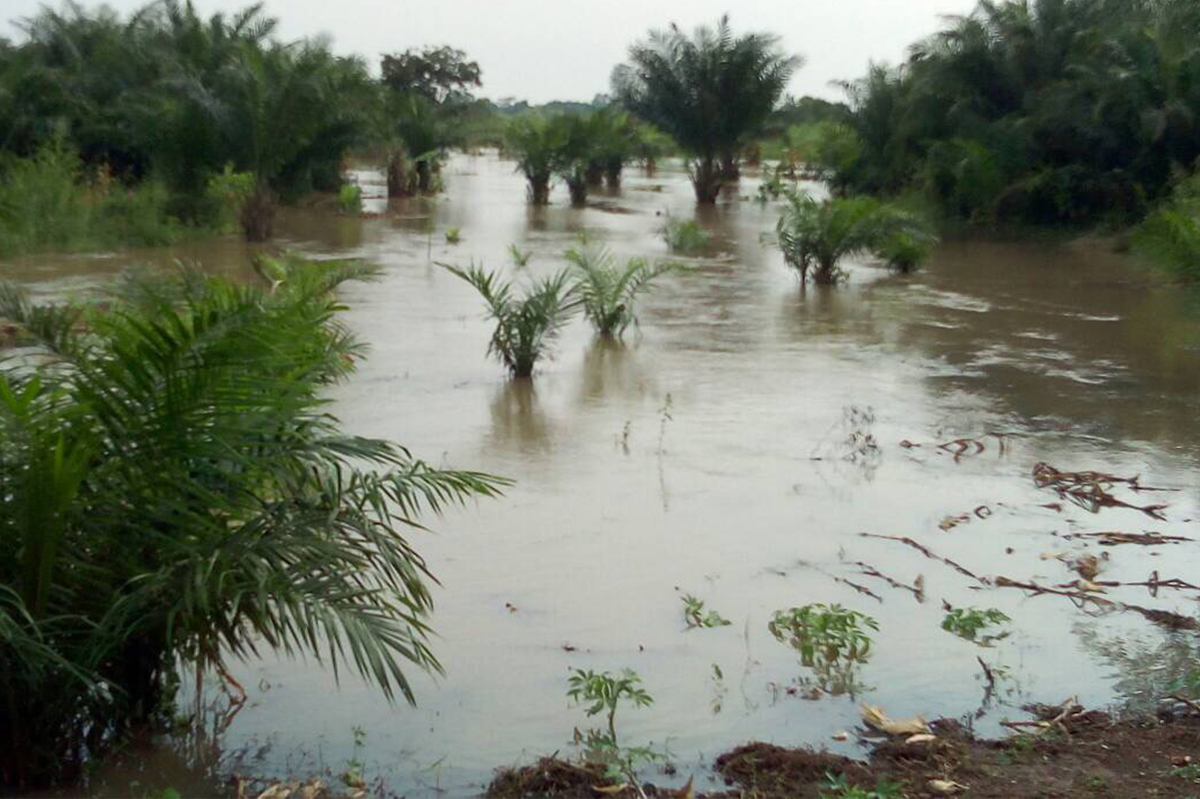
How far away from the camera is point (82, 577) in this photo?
385 cm

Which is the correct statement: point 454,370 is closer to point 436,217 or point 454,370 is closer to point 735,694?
point 735,694

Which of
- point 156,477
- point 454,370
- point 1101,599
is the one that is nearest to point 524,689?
point 156,477

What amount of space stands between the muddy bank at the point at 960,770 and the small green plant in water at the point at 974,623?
2.88 ft

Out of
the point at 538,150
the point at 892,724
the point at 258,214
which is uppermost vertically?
the point at 538,150

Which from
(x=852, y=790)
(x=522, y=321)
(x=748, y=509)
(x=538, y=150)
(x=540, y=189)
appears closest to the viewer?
(x=852, y=790)

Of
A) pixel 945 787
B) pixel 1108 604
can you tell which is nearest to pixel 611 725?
pixel 945 787

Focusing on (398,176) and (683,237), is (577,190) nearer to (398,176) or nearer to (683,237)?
(398,176)

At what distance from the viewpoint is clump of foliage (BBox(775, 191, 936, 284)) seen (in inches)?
610

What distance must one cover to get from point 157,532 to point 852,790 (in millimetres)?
1943

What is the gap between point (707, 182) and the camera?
3102 cm

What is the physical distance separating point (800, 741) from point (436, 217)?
21587mm

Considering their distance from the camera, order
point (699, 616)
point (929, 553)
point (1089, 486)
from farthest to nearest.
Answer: point (1089, 486) → point (929, 553) → point (699, 616)

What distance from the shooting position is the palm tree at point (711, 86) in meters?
30.8

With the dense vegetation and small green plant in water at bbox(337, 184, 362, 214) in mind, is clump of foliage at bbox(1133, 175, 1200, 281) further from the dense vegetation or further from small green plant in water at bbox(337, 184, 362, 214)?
small green plant in water at bbox(337, 184, 362, 214)
